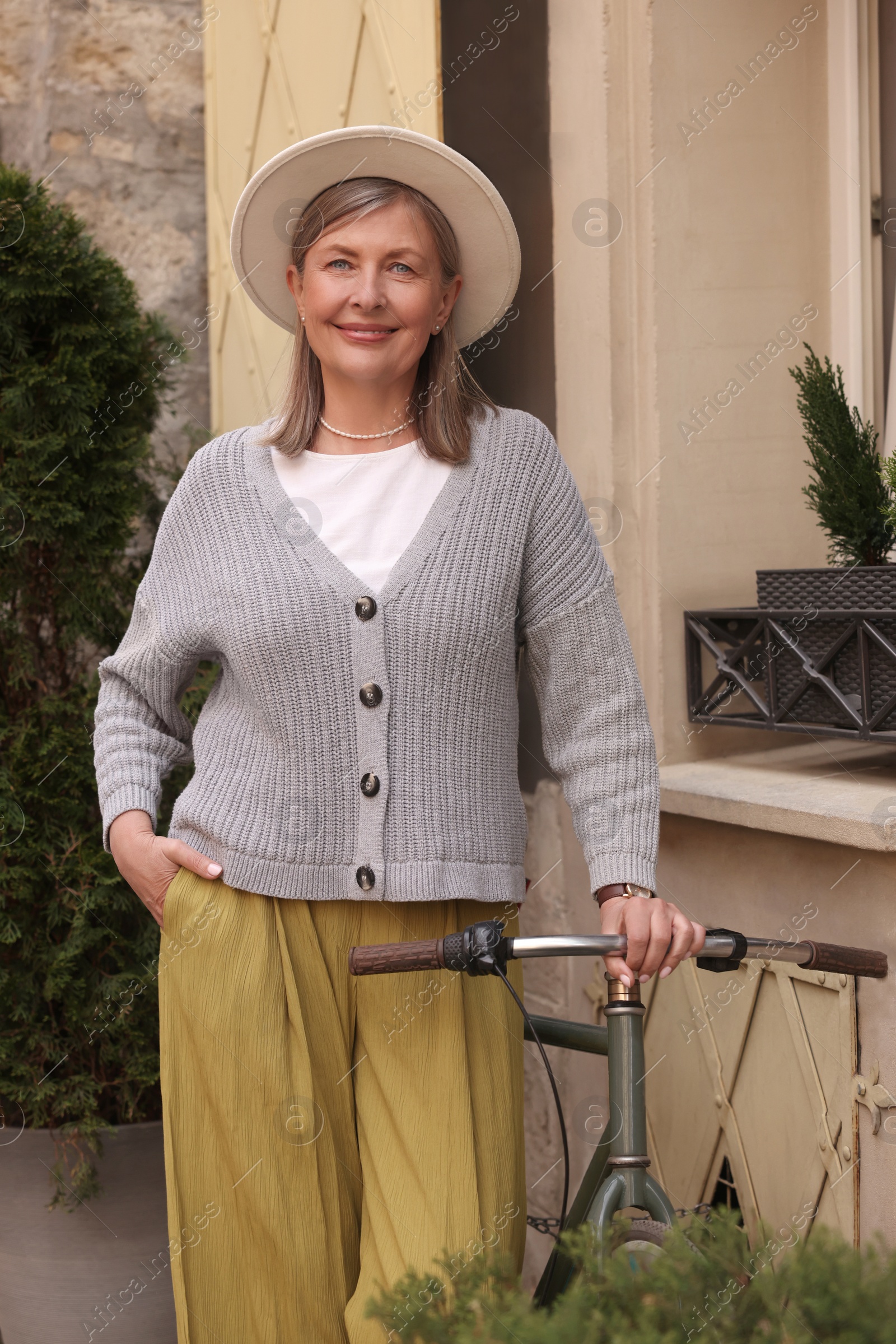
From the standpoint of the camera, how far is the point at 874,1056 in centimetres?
Result: 196

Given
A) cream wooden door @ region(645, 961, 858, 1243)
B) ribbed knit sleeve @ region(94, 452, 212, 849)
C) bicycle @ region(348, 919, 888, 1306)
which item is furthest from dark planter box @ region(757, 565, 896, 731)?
ribbed knit sleeve @ region(94, 452, 212, 849)

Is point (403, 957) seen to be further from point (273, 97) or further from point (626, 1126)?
point (273, 97)

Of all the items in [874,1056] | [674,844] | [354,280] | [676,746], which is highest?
[354,280]

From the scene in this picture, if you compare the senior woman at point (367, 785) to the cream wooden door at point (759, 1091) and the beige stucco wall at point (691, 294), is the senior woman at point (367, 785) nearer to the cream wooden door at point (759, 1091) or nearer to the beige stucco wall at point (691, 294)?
the cream wooden door at point (759, 1091)

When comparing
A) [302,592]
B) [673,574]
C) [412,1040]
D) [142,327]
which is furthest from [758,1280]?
[142,327]

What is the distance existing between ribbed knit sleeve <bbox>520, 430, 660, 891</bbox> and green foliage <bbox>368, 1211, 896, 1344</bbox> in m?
0.60

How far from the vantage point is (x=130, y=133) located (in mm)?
3789

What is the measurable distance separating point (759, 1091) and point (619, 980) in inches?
35.7

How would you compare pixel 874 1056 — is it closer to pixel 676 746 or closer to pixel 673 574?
pixel 676 746

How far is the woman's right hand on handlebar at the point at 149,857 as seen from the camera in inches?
68.9

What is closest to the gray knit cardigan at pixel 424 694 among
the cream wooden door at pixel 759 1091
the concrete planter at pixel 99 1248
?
the cream wooden door at pixel 759 1091

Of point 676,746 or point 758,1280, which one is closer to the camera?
point 758,1280

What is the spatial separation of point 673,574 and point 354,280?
1.06 metres

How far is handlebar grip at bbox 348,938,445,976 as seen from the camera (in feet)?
4.69
